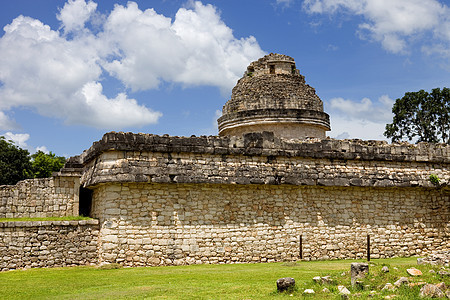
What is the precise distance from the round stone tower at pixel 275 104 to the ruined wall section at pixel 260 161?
345 centimetres

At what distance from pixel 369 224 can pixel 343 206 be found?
51.3 inches

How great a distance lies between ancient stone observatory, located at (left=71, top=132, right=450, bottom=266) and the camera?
15.3 meters

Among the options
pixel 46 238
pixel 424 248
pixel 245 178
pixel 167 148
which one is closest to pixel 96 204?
pixel 46 238

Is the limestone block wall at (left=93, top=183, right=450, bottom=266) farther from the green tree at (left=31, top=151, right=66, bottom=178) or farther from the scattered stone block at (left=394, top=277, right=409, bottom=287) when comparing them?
the green tree at (left=31, top=151, right=66, bottom=178)

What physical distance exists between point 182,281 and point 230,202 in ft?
16.4

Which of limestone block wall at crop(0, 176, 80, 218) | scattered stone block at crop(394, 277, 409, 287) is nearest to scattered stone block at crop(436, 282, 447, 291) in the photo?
scattered stone block at crop(394, 277, 409, 287)

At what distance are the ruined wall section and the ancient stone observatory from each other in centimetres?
4

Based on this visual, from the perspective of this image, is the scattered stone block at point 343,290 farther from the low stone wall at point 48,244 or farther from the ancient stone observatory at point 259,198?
the low stone wall at point 48,244

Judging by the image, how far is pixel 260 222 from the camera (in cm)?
1669

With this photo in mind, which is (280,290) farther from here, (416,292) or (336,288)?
(416,292)

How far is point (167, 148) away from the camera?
15.7 meters

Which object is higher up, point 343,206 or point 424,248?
point 343,206

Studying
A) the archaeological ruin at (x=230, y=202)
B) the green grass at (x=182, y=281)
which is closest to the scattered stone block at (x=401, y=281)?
the green grass at (x=182, y=281)

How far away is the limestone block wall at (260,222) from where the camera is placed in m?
15.2
